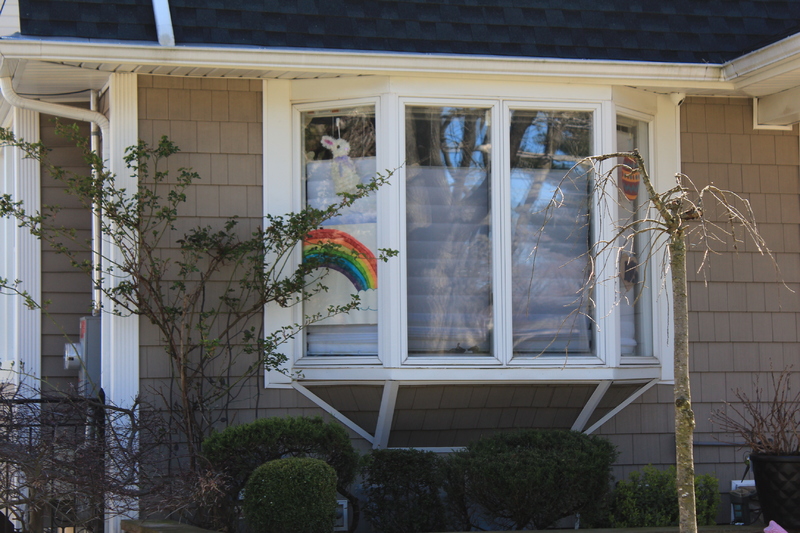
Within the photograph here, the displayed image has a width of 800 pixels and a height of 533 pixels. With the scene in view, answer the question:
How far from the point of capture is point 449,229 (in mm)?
5777

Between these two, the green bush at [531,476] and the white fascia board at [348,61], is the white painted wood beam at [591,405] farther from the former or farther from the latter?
the white fascia board at [348,61]

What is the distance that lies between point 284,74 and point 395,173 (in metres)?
0.97

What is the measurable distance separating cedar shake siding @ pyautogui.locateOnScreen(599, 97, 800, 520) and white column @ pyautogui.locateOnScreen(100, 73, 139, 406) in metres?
3.22

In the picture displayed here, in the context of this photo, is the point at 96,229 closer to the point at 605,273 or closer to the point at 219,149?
the point at 219,149

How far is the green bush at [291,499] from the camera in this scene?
467cm

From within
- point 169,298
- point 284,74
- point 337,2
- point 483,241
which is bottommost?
point 169,298

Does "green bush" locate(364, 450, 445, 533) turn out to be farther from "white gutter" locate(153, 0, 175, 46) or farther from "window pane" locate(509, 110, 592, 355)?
"white gutter" locate(153, 0, 175, 46)

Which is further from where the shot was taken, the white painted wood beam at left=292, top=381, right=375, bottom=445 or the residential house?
the white painted wood beam at left=292, top=381, right=375, bottom=445

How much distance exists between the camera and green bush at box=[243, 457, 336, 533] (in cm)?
467

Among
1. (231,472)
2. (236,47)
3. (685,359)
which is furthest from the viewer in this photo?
(236,47)

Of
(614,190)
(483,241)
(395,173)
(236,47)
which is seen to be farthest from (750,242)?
(236,47)

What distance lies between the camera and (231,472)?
509 cm

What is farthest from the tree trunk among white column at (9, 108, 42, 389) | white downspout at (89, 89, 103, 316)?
white column at (9, 108, 42, 389)

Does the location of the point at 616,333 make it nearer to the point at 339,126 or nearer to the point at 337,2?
the point at 339,126
